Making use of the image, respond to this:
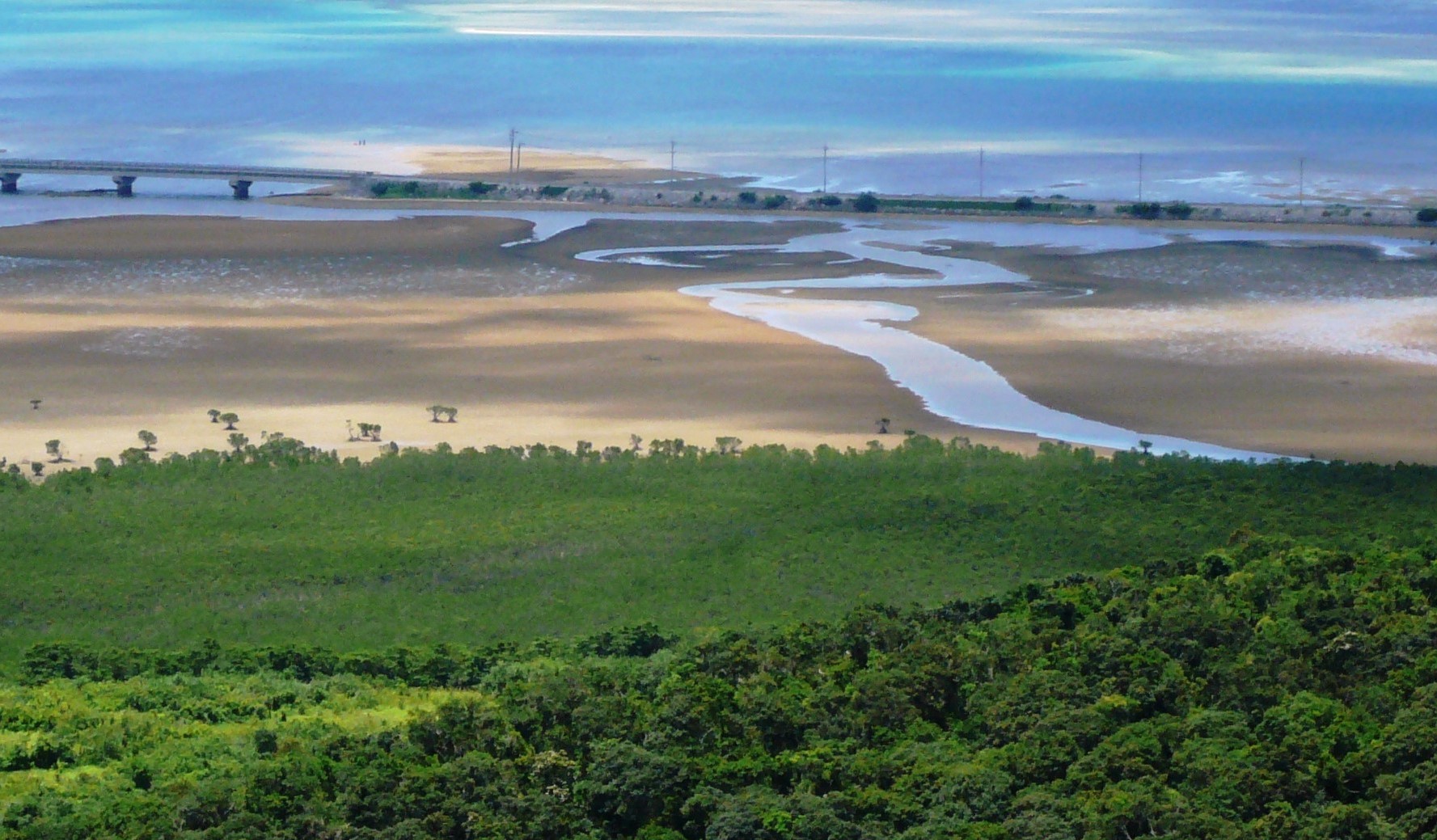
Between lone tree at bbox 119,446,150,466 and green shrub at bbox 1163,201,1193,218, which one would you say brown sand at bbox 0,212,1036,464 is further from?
green shrub at bbox 1163,201,1193,218

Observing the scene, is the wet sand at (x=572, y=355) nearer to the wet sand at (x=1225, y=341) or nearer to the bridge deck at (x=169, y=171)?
the wet sand at (x=1225, y=341)

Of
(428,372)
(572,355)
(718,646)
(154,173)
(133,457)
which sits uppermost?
(154,173)

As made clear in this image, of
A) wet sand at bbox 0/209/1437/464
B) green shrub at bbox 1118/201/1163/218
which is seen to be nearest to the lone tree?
wet sand at bbox 0/209/1437/464

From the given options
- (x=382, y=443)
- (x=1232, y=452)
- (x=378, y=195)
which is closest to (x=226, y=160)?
(x=378, y=195)

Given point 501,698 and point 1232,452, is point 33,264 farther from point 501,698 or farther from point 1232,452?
point 501,698

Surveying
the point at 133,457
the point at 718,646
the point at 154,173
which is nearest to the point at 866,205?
the point at 154,173

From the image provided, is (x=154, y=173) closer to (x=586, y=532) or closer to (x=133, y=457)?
(x=133, y=457)
